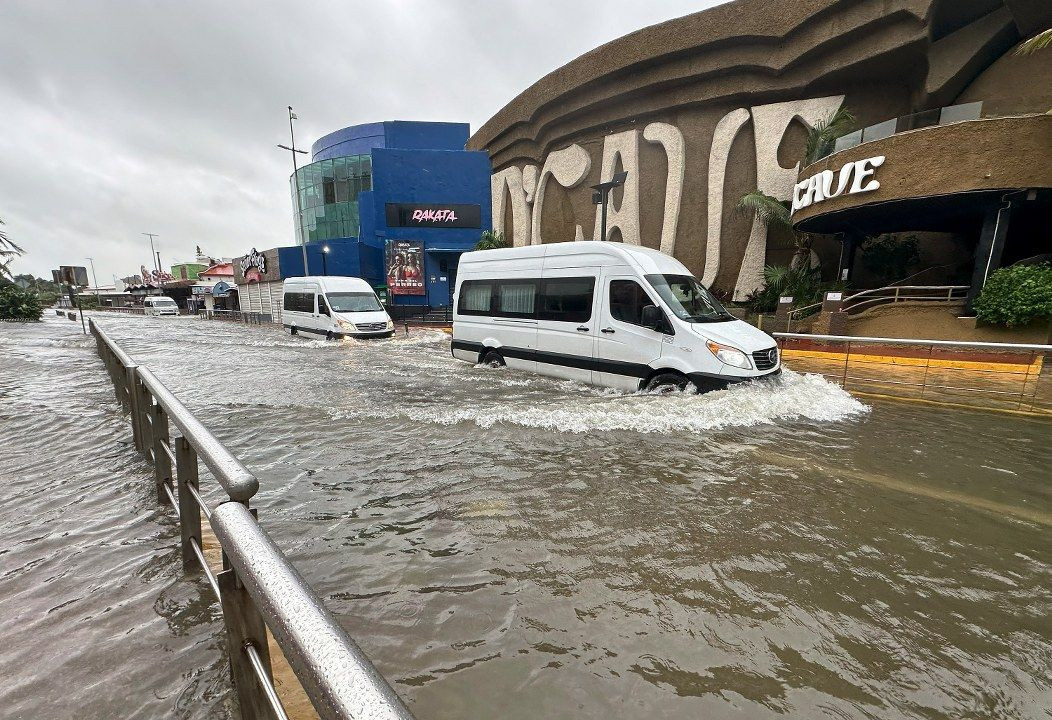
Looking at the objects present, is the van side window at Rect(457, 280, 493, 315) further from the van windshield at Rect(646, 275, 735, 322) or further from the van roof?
the van windshield at Rect(646, 275, 735, 322)

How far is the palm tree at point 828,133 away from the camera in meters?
14.6

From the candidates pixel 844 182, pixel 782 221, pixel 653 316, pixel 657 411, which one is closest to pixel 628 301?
pixel 653 316

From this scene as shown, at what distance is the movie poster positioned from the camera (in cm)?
2555

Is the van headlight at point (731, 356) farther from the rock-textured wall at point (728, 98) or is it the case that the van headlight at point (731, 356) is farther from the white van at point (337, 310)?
the rock-textured wall at point (728, 98)

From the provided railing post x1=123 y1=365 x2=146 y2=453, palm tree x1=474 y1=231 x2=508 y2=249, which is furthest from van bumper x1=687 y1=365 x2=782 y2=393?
palm tree x1=474 y1=231 x2=508 y2=249

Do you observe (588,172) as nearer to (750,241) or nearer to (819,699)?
(750,241)

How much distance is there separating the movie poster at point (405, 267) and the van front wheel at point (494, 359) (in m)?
17.5

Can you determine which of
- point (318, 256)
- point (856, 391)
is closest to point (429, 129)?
point (318, 256)

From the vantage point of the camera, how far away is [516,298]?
8922 millimetres

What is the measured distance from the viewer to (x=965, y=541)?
3.14m

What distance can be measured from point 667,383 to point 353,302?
495 inches

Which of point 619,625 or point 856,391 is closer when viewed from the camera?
point 619,625

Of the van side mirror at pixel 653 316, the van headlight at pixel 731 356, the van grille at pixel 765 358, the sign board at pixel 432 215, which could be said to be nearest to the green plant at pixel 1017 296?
the van grille at pixel 765 358

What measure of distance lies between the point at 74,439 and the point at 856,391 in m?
11.1
